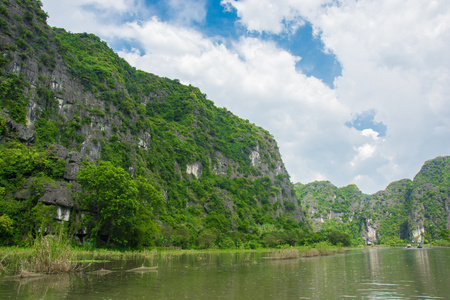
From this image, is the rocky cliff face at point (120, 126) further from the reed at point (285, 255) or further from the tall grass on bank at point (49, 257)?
the reed at point (285, 255)

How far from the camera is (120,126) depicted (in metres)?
84.8

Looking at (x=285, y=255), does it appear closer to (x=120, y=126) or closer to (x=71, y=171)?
(x=71, y=171)

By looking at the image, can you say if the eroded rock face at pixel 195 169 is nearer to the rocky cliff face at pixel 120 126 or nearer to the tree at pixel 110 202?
the rocky cliff face at pixel 120 126

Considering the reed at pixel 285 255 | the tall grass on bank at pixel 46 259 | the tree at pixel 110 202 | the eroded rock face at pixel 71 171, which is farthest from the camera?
the eroded rock face at pixel 71 171

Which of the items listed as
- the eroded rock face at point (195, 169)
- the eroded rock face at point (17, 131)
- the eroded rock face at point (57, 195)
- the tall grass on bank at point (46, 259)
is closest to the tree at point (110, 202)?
the eroded rock face at point (57, 195)

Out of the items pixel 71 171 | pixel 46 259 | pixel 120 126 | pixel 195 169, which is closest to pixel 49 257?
pixel 46 259

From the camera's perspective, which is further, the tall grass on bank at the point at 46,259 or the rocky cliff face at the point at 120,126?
the rocky cliff face at the point at 120,126

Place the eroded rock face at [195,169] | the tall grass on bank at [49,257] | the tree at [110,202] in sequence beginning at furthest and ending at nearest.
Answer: the eroded rock face at [195,169]
the tree at [110,202]
the tall grass on bank at [49,257]

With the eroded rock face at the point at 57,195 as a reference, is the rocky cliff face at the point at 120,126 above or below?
above

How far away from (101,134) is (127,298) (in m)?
71.0

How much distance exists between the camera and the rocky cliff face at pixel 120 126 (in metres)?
63.7

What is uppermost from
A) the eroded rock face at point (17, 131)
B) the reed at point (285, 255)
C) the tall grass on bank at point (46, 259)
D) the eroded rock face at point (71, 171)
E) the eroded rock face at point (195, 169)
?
the eroded rock face at point (195, 169)

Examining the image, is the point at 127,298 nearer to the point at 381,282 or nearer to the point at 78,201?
the point at 381,282

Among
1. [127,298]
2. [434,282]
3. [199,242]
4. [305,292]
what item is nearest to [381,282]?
[434,282]
